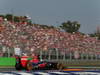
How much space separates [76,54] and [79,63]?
1110 mm

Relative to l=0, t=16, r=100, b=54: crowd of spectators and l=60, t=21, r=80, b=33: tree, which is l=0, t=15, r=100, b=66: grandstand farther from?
l=60, t=21, r=80, b=33: tree

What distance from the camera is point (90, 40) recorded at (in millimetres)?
39125

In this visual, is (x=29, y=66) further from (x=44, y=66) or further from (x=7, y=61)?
(x=7, y=61)

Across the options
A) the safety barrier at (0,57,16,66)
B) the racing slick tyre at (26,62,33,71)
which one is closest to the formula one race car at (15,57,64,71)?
the racing slick tyre at (26,62,33,71)

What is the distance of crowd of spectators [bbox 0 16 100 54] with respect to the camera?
104ft

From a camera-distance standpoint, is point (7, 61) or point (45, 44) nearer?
point (7, 61)

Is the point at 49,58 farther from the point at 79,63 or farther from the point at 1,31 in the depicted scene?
the point at 1,31

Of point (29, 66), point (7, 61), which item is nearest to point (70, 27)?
point (7, 61)

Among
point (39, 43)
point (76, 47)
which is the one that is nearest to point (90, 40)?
point (76, 47)

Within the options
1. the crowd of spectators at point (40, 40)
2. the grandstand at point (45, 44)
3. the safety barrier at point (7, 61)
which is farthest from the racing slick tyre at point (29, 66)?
the crowd of spectators at point (40, 40)

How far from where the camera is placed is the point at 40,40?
3488 centimetres

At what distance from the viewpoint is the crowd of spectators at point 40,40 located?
1246 inches

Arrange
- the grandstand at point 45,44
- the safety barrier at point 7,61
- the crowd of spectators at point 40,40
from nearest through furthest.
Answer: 1. the safety barrier at point 7,61
2. the grandstand at point 45,44
3. the crowd of spectators at point 40,40

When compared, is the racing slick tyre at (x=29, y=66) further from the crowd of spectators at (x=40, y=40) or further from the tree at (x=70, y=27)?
the tree at (x=70, y=27)
